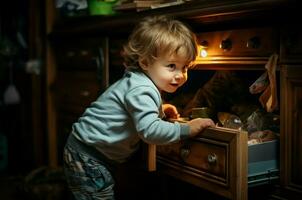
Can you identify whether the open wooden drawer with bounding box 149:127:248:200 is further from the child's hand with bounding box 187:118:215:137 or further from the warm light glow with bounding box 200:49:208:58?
the warm light glow with bounding box 200:49:208:58

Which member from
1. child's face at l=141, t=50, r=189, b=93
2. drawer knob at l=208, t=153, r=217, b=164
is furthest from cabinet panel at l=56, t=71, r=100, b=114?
drawer knob at l=208, t=153, r=217, b=164

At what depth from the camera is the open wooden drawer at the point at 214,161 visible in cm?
121

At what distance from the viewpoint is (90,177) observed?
1.55 m

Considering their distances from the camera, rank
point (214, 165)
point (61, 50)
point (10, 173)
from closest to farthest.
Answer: point (214, 165) → point (61, 50) → point (10, 173)

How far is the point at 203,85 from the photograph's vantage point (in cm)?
193

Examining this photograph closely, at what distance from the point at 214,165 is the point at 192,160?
0.09 meters

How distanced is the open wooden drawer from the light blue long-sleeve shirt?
0.20 feet

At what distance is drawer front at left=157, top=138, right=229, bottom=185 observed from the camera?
127 centimetres

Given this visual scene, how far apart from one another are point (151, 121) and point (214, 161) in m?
0.20

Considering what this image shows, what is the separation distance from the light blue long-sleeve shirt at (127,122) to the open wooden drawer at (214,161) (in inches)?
2.4

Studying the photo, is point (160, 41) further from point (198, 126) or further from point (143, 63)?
point (198, 126)

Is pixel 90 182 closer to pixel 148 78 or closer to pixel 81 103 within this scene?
pixel 148 78

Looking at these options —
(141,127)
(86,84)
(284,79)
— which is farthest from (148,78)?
(86,84)

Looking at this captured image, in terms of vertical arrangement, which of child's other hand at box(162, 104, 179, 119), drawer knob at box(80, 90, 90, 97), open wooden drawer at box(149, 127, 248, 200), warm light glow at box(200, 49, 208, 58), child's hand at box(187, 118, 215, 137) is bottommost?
open wooden drawer at box(149, 127, 248, 200)
